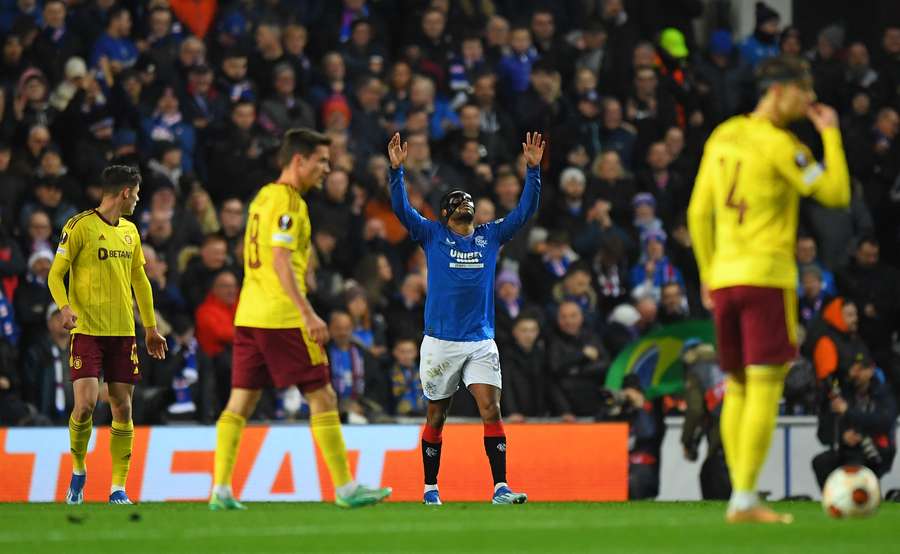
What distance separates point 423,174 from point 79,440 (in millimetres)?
7994

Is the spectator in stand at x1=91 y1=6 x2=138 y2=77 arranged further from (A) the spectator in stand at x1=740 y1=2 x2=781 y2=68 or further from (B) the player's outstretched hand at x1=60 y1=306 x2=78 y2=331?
(A) the spectator in stand at x1=740 y1=2 x2=781 y2=68

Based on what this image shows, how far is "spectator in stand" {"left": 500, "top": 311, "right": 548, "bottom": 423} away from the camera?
18125 mm

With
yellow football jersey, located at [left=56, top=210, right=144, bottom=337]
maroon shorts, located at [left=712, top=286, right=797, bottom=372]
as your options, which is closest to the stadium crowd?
yellow football jersey, located at [left=56, top=210, right=144, bottom=337]

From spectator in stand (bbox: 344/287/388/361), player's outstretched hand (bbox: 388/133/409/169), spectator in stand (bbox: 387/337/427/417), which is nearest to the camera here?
player's outstretched hand (bbox: 388/133/409/169)

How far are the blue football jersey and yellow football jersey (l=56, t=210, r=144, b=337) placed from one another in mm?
2174

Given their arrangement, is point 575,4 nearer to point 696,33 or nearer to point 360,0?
point 696,33

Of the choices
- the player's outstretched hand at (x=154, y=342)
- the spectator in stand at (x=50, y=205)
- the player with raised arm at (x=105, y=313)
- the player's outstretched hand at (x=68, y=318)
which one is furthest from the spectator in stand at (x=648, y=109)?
the player's outstretched hand at (x=68, y=318)

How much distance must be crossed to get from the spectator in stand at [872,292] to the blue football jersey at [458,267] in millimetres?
8846

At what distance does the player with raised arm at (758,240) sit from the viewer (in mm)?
9016

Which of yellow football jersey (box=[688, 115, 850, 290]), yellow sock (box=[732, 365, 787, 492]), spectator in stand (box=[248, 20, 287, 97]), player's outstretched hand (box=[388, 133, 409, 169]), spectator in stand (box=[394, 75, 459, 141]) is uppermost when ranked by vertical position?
spectator in stand (box=[248, 20, 287, 97])

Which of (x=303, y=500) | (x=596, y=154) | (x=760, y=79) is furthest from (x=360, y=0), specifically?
(x=760, y=79)

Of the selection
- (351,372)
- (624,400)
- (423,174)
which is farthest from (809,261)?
(351,372)

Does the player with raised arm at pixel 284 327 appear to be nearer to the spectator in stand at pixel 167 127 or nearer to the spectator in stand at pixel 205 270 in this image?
the spectator in stand at pixel 205 270

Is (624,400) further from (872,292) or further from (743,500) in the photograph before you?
(743,500)
